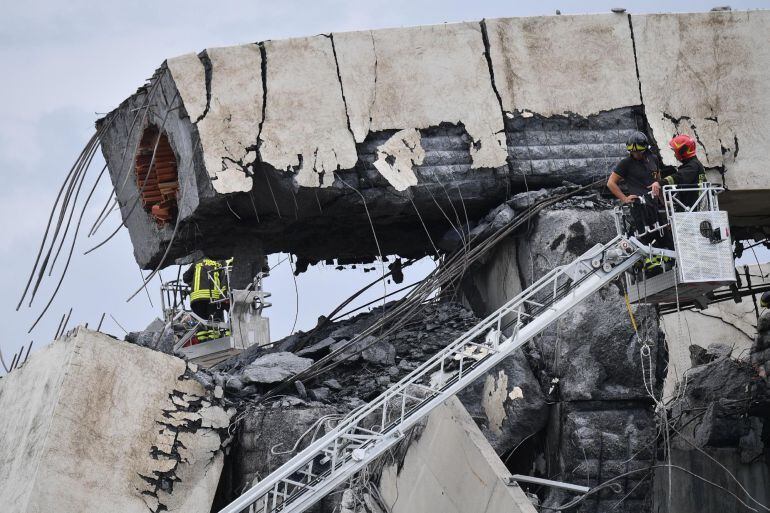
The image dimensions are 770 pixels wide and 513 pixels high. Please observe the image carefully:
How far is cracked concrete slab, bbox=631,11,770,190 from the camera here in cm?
1313

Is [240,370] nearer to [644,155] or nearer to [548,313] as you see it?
[548,313]

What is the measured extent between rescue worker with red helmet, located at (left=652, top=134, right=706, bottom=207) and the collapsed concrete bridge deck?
7.93ft

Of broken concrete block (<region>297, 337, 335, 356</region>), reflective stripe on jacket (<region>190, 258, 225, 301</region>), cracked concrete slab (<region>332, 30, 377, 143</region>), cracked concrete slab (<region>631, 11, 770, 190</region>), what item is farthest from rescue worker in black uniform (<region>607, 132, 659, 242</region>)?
reflective stripe on jacket (<region>190, 258, 225, 301</region>)

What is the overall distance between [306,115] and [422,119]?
3.90 feet

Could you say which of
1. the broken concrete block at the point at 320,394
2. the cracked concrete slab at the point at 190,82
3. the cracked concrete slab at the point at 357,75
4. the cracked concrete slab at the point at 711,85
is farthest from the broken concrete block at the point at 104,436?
the cracked concrete slab at the point at 711,85

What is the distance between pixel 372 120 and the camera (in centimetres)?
1257

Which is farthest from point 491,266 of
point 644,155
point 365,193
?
point 644,155

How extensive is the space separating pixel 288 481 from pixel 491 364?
6.39ft

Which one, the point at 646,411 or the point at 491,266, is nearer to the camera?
the point at 646,411

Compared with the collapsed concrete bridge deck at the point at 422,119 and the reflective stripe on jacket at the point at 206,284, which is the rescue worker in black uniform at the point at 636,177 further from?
the reflective stripe on jacket at the point at 206,284

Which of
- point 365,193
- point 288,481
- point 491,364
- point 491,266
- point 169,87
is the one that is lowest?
point 288,481

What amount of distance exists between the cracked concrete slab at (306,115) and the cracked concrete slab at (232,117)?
0.12 m

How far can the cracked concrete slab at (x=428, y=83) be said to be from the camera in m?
12.6

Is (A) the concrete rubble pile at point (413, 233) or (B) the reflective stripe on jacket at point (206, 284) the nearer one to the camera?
(A) the concrete rubble pile at point (413, 233)
